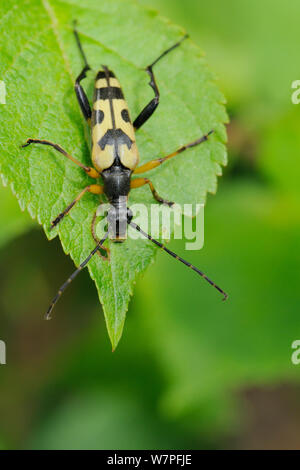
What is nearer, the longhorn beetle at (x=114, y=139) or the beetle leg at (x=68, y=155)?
the beetle leg at (x=68, y=155)

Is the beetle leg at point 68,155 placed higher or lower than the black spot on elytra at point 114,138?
lower

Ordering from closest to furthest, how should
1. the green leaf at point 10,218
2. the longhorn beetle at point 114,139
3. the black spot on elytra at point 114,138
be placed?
the longhorn beetle at point 114,139 < the black spot on elytra at point 114,138 < the green leaf at point 10,218

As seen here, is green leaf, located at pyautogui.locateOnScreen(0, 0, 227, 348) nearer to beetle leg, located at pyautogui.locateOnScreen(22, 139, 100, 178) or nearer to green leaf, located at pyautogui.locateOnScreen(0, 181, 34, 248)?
beetle leg, located at pyautogui.locateOnScreen(22, 139, 100, 178)

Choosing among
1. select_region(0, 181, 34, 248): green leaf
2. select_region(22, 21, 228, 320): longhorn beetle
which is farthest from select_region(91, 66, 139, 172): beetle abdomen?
select_region(0, 181, 34, 248): green leaf

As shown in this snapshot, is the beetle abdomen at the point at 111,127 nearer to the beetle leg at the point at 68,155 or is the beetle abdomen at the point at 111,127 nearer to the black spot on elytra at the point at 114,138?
the black spot on elytra at the point at 114,138

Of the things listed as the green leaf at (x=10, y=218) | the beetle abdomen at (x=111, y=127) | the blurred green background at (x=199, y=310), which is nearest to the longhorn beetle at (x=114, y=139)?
the beetle abdomen at (x=111, y=127)

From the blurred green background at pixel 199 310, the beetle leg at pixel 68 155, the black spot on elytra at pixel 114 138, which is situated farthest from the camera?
the blurred green background at pixel 199 310
